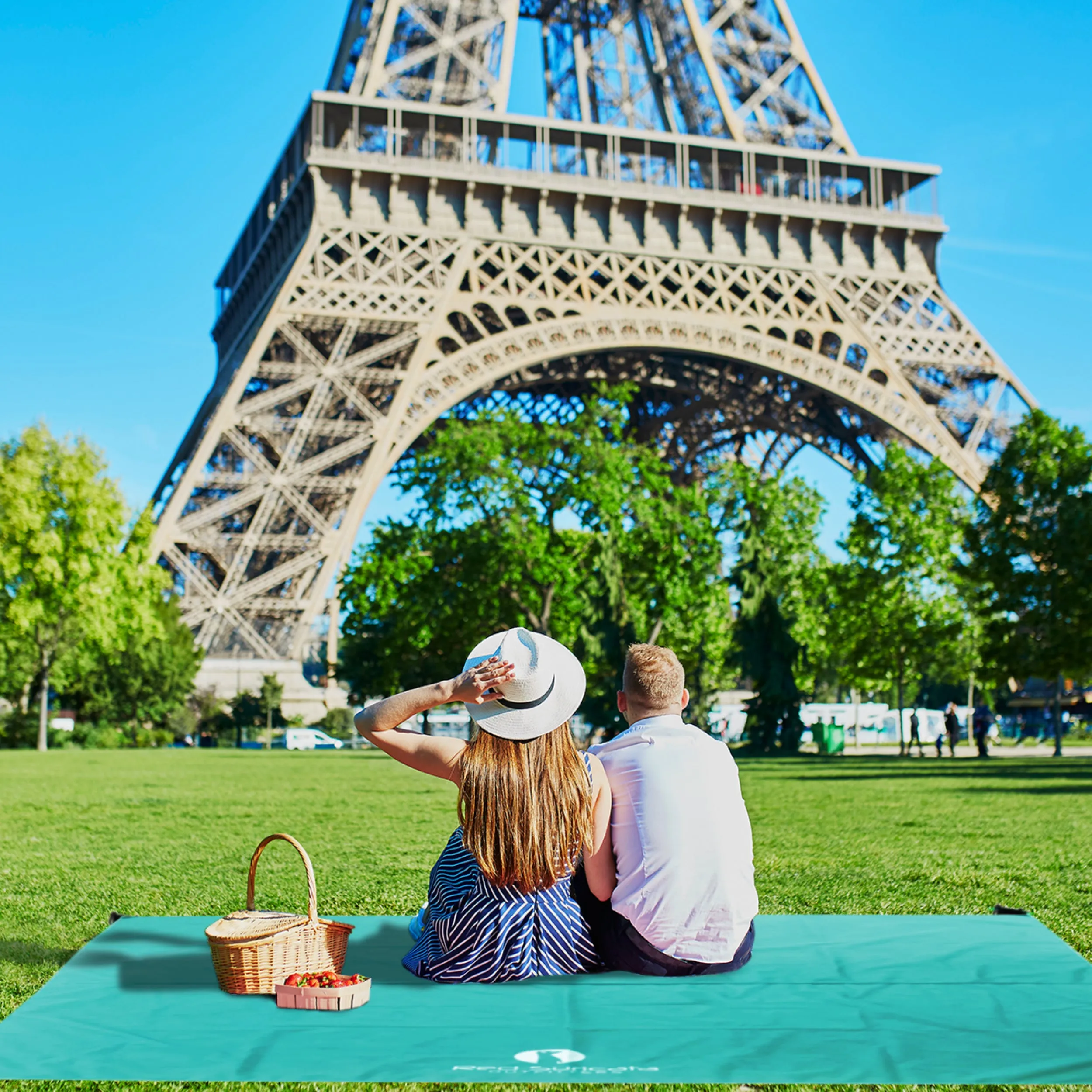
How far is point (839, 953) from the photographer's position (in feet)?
16.0

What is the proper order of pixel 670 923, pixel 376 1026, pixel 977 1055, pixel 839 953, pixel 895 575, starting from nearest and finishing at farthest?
pixel 977 1055 < pixel 376 1026 < pixel 670 923 < pixel 839 953 < pixel 895 575

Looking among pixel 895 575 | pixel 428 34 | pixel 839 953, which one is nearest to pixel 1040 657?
pixel 895 575

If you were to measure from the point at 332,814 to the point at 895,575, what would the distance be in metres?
23.4

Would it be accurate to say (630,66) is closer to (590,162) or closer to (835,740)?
(590,162)

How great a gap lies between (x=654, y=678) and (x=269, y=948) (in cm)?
157

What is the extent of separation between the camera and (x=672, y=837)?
167 inches

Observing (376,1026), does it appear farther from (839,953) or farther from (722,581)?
(722,581)

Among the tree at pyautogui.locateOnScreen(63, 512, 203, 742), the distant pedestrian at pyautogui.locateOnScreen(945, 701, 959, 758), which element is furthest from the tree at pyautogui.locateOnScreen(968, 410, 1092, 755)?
the tree at pyautogui.locateOnScreen(63, 512, 203, 742)

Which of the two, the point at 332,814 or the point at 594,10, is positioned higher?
the point at 594,10

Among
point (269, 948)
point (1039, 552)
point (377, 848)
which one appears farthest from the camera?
point (1039, 552)

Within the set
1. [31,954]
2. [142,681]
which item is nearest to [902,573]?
[142,681]

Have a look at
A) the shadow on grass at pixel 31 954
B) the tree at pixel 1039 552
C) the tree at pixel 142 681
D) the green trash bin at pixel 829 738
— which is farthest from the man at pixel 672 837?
the tree at pixel 142 681

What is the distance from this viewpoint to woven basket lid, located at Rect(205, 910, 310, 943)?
4.21 meters

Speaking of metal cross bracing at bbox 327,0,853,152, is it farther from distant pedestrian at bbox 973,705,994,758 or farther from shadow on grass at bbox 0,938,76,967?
shadow on grass at bbox 0,938,76,967
